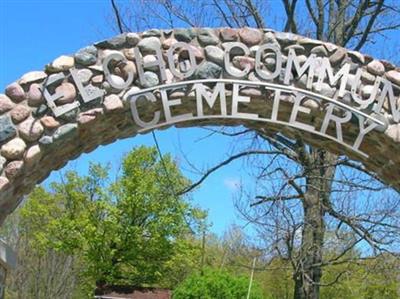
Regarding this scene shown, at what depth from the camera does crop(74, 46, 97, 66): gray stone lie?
14.7 ft

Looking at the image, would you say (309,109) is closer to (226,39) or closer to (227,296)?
(226,39)

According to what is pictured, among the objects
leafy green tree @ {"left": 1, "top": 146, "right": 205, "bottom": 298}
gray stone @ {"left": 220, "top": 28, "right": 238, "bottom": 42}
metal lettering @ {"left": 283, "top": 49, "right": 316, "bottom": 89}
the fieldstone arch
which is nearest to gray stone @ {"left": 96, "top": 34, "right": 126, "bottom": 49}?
the fieldstone arch

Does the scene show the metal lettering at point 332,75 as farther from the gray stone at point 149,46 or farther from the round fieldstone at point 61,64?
the round fieldstone at point 61,64

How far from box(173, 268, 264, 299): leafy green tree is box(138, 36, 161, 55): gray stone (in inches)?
537

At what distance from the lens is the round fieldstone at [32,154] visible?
4.35 meters

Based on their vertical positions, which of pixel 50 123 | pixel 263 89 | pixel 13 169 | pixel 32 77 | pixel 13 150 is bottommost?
pixel 13 169

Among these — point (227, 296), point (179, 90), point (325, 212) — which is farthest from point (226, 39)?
point (227, 296)

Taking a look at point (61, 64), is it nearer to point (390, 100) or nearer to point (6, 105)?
point (6, 105)

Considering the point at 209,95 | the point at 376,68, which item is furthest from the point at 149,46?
the point at 376,68

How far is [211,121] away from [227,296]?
544 inches

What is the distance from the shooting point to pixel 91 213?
21.8 metres

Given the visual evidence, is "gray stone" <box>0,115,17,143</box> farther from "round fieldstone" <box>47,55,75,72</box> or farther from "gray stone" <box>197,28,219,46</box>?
"gray stone" <box>197,28,219,46</box>

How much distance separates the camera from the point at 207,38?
4547 mm

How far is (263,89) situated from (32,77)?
4.98ft
